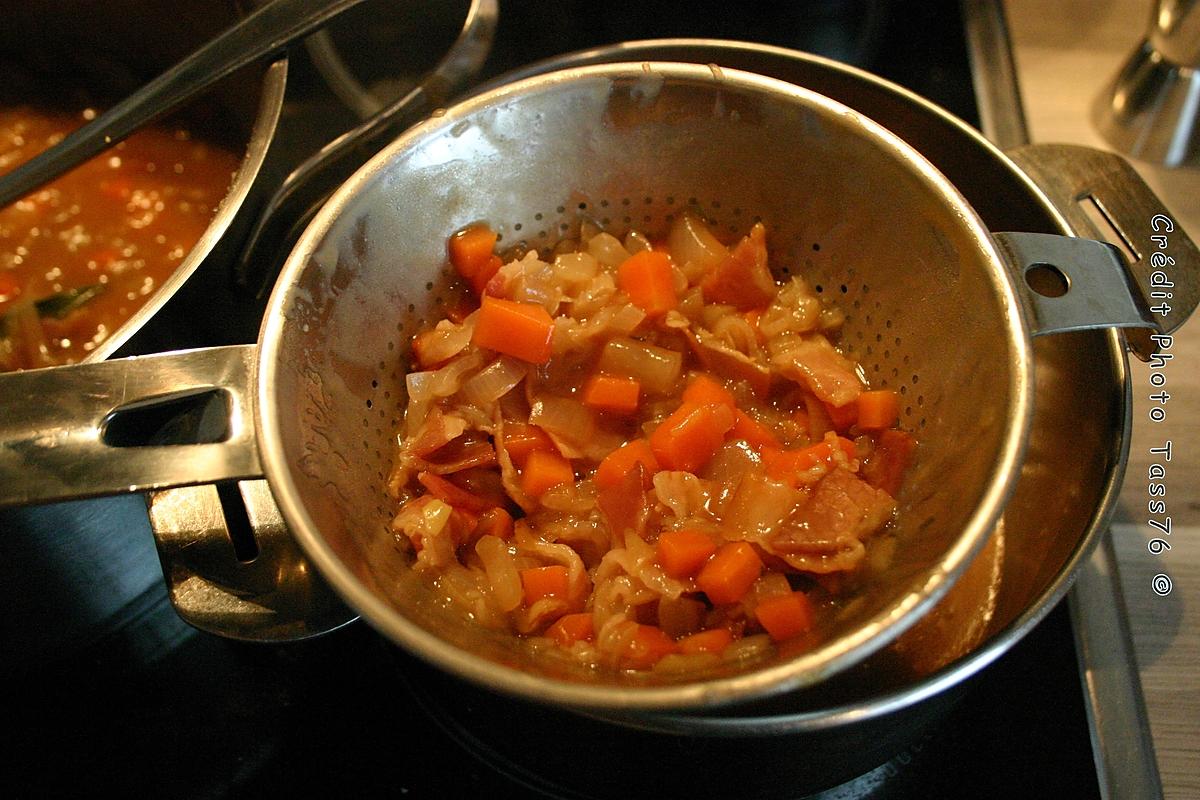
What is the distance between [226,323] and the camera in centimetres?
114

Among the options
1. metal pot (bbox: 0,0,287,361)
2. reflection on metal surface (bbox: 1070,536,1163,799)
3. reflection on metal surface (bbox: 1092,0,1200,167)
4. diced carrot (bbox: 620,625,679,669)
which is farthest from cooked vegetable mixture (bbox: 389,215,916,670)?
reflection on metal surface (bbox: 1092,0,1200,167)

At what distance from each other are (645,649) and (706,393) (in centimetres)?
32

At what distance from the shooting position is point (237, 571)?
0.94 m

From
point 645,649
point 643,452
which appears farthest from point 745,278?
point 645,649

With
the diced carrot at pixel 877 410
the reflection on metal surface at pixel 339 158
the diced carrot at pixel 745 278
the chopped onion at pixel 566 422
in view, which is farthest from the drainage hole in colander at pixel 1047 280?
the reflection on metal surface at pixel 339 158

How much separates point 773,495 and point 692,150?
1.54 feet

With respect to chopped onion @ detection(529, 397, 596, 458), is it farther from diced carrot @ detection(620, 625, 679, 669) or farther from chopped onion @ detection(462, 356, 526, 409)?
diced carrot @ detection(620, 625, 679, 669)

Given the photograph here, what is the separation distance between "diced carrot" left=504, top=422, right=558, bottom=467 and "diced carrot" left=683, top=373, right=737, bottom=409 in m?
0.17

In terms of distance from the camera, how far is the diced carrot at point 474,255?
106 centimetres

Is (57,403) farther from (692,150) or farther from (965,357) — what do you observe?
(965,357)

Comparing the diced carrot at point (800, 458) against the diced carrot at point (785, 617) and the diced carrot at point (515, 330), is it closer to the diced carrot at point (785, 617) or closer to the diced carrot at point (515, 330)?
the diced carrot at point (785, 617)

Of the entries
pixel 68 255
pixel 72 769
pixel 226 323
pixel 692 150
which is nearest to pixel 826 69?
pixel 692 150

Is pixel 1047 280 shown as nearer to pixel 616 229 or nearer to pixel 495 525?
pixel 616 229

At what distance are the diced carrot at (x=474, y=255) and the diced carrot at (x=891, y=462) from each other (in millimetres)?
516
